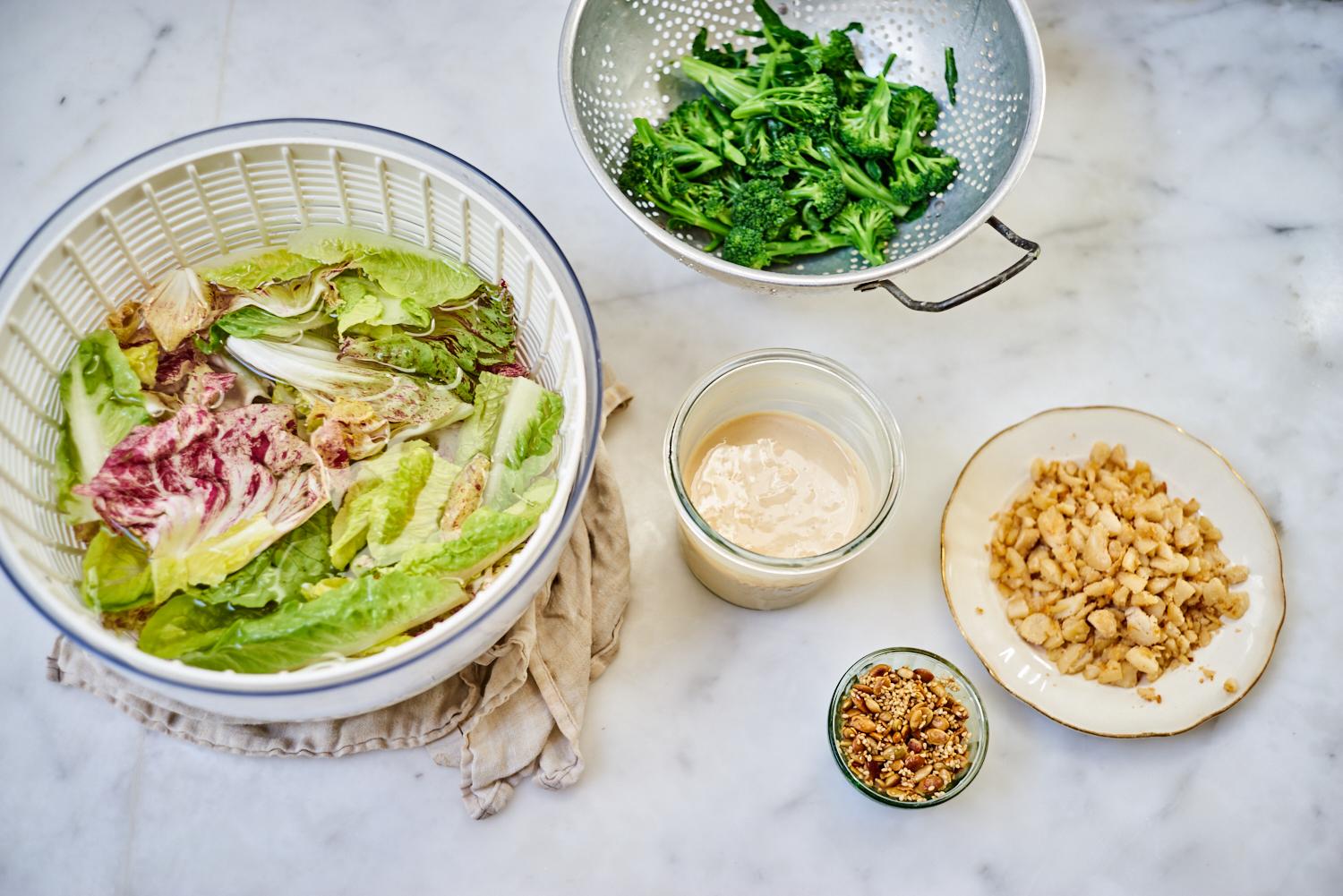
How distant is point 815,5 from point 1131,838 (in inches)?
51.0

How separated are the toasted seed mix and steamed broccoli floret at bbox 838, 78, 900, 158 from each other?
2.43 feet

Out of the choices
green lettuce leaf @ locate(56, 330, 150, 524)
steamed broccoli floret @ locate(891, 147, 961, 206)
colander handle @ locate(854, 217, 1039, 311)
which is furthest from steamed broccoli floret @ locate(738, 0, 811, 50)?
green lettuce leaf @ locate(56, 330, 150, 524)

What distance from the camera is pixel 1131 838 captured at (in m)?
1.50

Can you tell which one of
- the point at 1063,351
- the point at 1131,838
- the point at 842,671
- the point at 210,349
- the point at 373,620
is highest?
the point at 210,349

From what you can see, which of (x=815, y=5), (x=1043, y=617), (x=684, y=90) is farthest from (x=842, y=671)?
(x=815, y=5)

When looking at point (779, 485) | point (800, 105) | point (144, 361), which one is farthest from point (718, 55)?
point (144, 361)

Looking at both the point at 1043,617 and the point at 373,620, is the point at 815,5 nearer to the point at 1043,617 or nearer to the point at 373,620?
the point at 1043,617

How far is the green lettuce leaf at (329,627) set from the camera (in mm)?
1154

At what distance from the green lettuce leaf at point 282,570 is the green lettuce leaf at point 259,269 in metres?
0.31

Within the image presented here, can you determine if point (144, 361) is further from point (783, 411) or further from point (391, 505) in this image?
point (783, 411)

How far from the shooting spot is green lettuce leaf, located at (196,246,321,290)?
1354mm

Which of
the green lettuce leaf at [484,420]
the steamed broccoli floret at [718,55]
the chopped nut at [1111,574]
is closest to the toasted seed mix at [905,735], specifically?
the chopped nut at [1111,574]

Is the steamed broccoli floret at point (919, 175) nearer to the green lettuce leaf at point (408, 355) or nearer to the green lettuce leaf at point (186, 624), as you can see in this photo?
the green lettuce leaf at point (408, 355)

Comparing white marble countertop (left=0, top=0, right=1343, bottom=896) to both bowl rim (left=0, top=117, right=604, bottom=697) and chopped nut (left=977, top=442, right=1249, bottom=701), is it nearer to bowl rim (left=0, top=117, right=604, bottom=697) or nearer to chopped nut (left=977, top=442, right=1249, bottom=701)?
chopped nut (left=977, top=442, right=1249, bottom=701)
